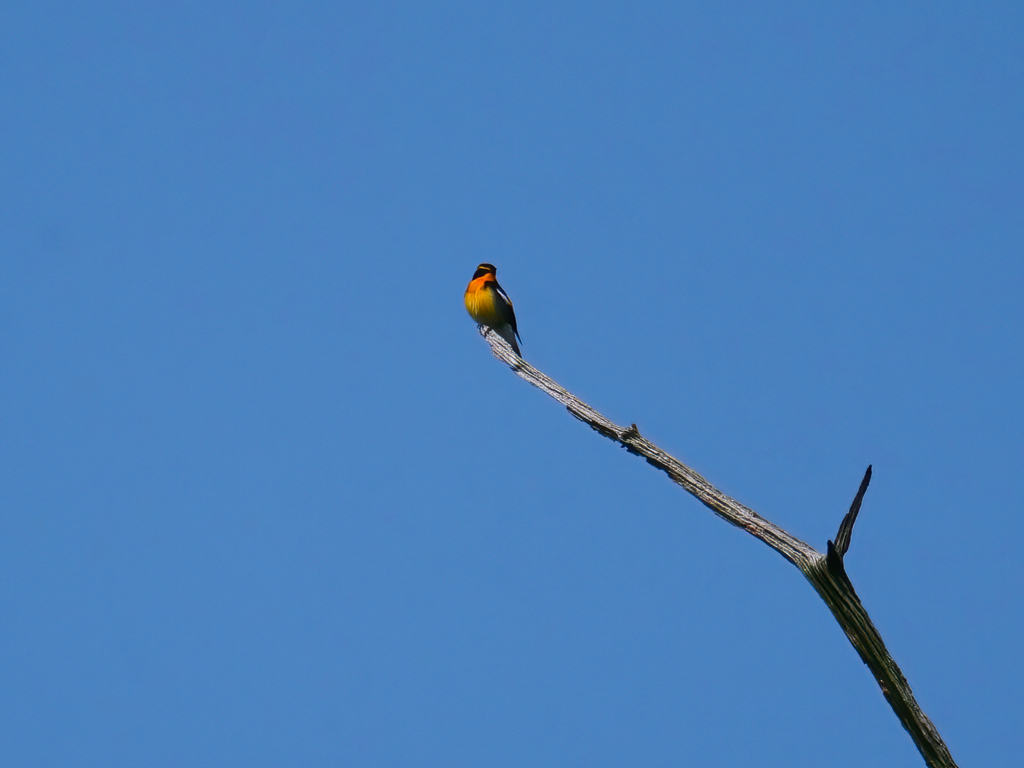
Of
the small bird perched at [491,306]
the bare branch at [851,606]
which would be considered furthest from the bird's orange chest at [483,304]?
the bare branch at [851,606]

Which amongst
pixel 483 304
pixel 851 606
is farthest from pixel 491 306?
pixel 851 606

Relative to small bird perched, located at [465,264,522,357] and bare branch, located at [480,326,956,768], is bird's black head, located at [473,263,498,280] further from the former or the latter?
bare branch, located at [480,326,956,768]

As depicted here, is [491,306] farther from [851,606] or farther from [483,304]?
[851,606]

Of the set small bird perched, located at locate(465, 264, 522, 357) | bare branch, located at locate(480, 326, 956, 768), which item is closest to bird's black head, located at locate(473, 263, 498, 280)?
small bird perched, located at locate(465, 264, 522, 357)

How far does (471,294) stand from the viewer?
46.8 ft

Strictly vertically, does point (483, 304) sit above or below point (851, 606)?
above

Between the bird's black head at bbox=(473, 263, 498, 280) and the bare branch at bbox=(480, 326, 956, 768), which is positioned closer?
the bare branch at bbox=(480, 326, 956, 768)

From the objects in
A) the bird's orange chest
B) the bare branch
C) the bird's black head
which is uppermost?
the bird's black head

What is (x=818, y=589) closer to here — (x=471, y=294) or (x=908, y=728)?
(x=908, y=728)

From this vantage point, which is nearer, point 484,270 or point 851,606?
point 851,606

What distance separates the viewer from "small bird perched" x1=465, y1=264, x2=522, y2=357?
46.1 feet

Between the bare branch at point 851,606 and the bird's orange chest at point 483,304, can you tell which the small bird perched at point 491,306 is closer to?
the bird's orange chest at point 483,304

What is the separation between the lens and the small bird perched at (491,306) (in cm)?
1404

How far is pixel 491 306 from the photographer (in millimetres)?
14039
